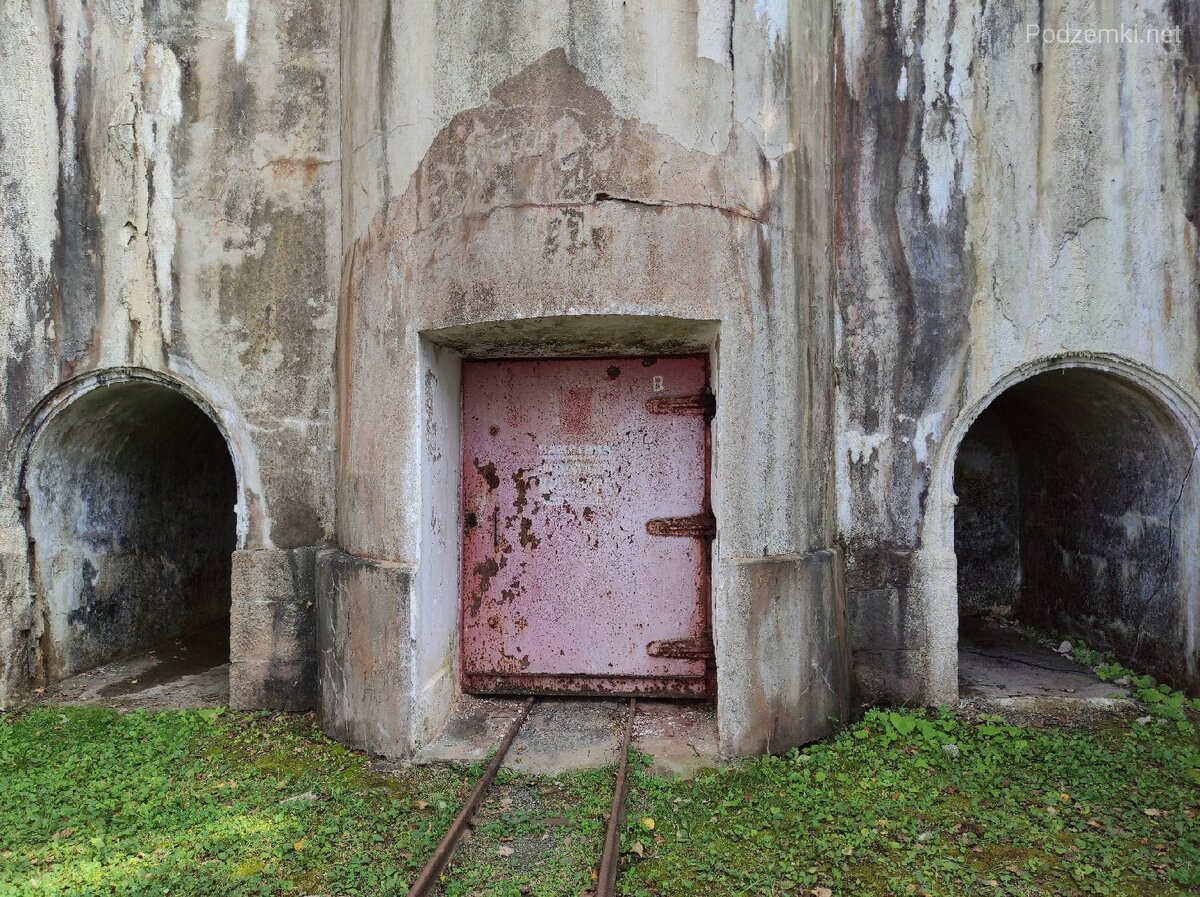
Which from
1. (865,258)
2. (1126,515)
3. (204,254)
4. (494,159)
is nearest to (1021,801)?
(1126,515)

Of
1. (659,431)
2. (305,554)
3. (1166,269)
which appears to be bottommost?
(305,554)

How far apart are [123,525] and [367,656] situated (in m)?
3.56

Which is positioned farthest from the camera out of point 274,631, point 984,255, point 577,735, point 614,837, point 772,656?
point 274,631

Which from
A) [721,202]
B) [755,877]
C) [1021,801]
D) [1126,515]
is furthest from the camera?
[1126,515]

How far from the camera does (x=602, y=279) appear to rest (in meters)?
4.47

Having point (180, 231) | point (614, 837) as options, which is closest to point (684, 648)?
point (614, 837)

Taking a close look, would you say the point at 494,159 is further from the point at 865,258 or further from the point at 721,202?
the point at 865,258

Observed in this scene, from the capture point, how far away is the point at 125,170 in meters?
5.68

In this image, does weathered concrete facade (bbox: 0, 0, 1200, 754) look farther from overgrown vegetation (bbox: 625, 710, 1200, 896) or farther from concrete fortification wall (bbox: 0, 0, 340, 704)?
overgrown vegetation (bbox: 625, 710, 1200, 896)

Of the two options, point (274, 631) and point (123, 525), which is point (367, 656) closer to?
point (274, 631)

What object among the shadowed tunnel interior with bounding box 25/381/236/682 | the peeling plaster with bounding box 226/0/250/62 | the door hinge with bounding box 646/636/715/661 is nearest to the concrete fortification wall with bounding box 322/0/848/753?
the door hinge with bounding box 646/636/715/661

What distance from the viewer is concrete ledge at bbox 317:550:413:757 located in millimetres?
4723

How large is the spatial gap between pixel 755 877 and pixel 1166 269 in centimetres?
502

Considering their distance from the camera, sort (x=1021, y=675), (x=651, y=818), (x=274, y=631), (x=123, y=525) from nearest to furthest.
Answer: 1. (x=651, y=818)
2. (x=274, y=631)
3. (x=1021, y=675)
4. (x=123, y=525)
